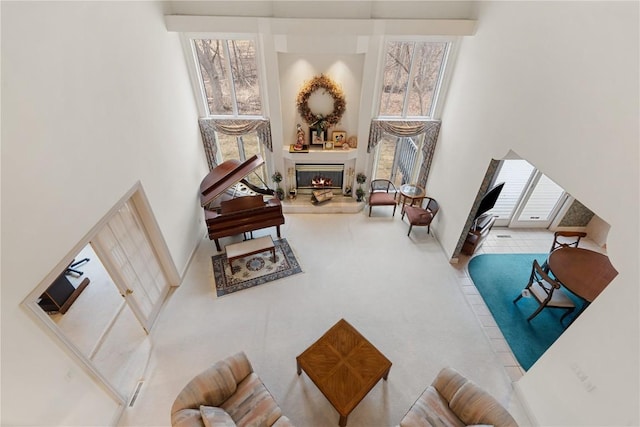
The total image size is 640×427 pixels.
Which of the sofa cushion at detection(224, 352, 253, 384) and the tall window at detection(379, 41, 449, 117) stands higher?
the tall window at detection(379, 41, 449, 117)

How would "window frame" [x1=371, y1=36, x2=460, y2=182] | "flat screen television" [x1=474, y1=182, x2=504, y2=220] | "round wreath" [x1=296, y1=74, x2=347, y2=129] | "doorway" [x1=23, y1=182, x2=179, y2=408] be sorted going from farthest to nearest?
"round wreath" [x1=296, y1=74, x2=347, y2=129] < "window frame" [x1=371, y1=36, x2=460, y2=182] < "flat screen television" [x1=474, y1=182, x2=504, y2=220] < "doorway" [x1=23, y1=182, x2=179, y2=408]

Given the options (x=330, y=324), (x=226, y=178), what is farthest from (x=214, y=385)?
(x=226, y=178)

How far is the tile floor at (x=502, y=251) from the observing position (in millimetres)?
4367

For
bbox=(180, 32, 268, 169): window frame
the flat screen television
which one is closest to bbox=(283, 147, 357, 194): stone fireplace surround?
bbox=(180, 32, 268, 169): window frame

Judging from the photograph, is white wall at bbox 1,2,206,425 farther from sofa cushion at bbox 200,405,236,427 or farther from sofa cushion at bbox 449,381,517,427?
sofa cushion at bbox 449,381,517,427

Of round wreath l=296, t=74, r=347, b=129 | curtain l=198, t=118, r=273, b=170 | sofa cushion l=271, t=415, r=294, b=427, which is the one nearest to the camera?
sofa cushion l=271, t=415, r=294, b=427

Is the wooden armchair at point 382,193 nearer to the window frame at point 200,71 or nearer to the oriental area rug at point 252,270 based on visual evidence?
the oriental area rug at point 252,270

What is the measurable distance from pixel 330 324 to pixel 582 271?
3.84 meters

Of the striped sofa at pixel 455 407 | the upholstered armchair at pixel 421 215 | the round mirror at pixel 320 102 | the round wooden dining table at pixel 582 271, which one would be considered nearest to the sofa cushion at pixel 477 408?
the striped sofa at pixel 455 407

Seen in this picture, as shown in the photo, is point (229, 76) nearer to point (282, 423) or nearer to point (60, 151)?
point (60, 151)

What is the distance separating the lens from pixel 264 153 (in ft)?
23.0

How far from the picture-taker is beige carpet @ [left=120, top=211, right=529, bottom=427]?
384 cm

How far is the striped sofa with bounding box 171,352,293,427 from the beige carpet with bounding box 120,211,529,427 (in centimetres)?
65

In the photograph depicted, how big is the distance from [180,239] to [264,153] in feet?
9.12
